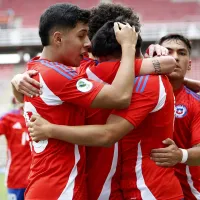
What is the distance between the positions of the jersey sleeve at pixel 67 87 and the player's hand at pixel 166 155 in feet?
1.55

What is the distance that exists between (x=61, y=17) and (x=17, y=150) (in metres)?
4.42

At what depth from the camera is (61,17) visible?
2645 mm

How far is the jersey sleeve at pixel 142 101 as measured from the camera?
2.50 metres

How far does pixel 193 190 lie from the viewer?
340cm

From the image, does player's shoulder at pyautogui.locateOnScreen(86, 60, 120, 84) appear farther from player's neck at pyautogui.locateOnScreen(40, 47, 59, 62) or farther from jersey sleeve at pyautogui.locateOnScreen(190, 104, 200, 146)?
jersey sleeve at pyautogui.locateOnScreen(190, 104, 200, 146)

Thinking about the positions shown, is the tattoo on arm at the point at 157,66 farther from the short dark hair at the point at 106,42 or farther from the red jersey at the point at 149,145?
the short dark hair at the point at 106,42

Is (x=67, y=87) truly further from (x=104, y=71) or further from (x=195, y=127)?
(x=195, y=127)

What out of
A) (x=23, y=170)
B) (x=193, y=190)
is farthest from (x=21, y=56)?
(x=193, y=190)

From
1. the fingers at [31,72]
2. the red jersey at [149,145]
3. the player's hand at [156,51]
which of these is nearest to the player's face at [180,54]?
the player's hand at [156,51]

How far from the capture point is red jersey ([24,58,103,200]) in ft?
8.21

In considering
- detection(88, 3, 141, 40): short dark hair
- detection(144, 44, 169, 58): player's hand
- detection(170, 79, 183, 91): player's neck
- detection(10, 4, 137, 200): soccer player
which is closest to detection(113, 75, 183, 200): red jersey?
detection(10, 4, 137, 200): soccer player

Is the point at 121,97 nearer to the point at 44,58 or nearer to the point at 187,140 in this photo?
the point at 44,58

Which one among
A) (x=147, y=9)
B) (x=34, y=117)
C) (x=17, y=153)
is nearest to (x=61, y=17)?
(x=34, y=117)

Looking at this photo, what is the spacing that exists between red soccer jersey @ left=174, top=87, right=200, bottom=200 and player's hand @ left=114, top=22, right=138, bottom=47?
0.89m
